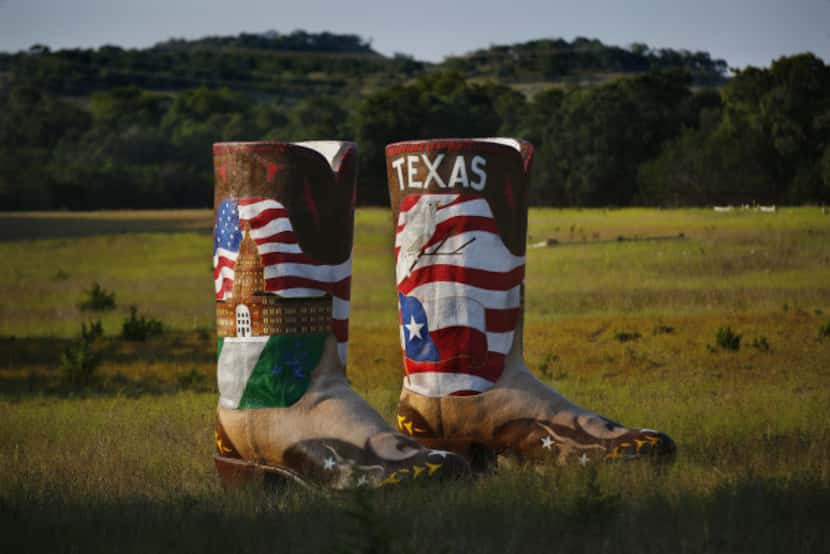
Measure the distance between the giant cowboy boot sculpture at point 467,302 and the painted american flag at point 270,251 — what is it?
57 centimetres

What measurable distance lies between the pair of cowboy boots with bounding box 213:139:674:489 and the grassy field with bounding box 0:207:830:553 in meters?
0.20

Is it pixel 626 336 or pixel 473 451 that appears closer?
pixel 473 451

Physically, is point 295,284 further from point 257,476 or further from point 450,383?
point 450,383

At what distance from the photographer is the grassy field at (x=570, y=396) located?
502cm

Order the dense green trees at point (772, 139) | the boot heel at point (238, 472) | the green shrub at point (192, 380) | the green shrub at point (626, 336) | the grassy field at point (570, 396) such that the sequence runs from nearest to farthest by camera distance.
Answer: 1. the grassy field at point (570, 396)
2. the boot heel at point (238, 472)
3. the green shrub at point (192, 380)
4. the dense green trees at point (772, 139)
5. the green shrub at point (626, 336)

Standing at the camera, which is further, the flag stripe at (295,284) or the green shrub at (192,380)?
the green shrub at (192,380)

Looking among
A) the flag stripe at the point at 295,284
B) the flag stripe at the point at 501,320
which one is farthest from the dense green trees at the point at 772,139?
the flag stripe at the point at 295,284

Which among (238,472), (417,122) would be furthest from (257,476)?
(417,122)

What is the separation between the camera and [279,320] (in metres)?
5.89

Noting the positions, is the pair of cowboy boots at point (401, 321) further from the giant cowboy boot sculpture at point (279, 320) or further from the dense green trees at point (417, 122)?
the dense green trees at point (417, 122)

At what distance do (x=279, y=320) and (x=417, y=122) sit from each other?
2306cm

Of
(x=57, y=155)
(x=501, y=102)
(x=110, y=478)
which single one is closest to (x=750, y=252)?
(x=110, y=478)

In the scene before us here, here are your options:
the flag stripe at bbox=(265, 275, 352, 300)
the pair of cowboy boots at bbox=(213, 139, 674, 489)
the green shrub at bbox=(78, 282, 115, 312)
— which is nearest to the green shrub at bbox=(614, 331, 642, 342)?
the pair of cowboy boots at bbox=(213, 139, 674, 489)

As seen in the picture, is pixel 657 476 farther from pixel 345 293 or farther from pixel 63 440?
pixel 63 440
